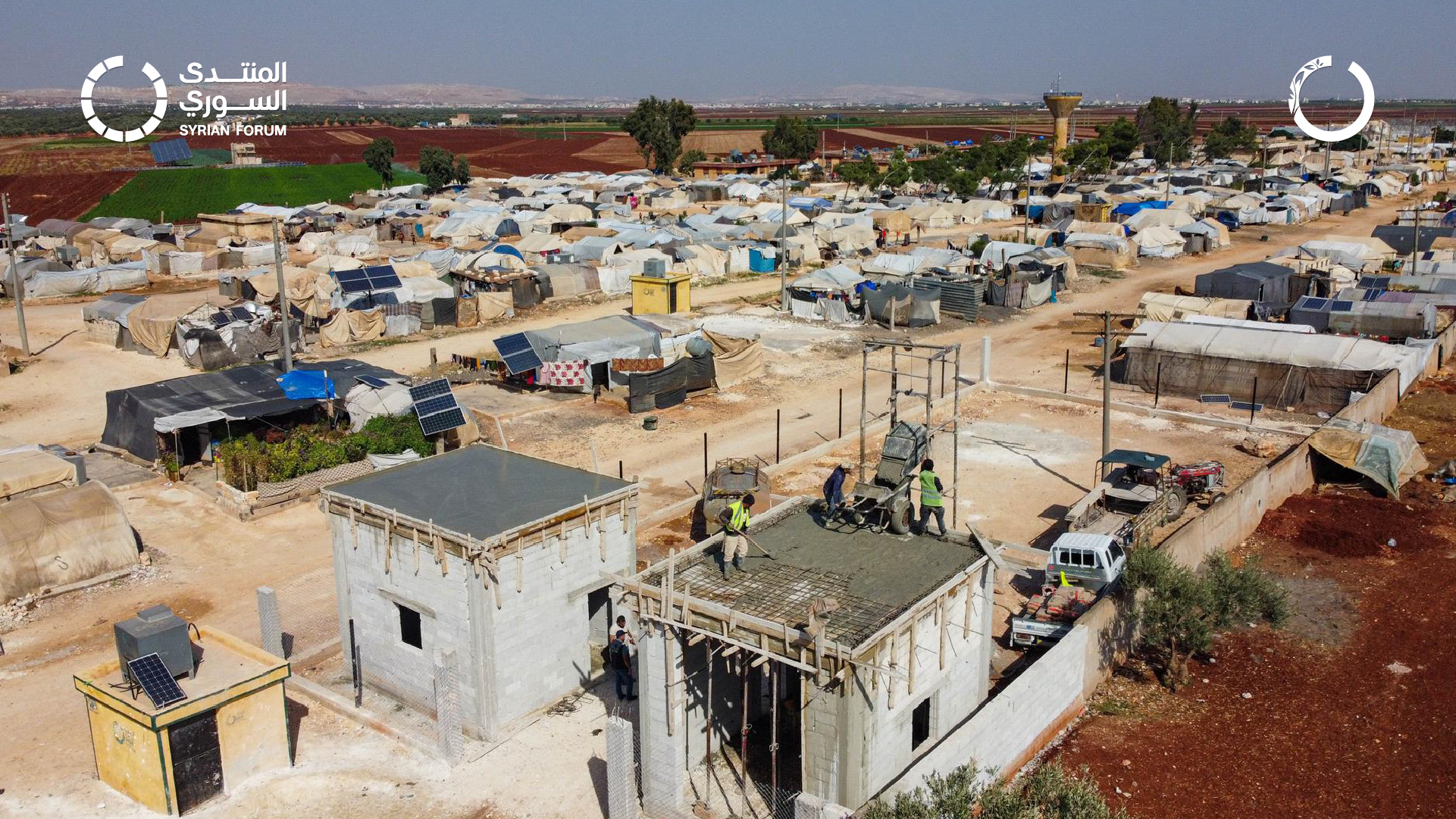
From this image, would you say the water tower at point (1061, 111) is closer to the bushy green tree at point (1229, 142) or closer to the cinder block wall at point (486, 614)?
the bushy green tree at point (1229, 142)

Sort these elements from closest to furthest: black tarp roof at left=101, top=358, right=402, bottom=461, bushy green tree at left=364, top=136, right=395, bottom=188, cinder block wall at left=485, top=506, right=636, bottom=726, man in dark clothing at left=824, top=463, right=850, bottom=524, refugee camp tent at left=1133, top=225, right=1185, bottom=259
Result: cinder block wall at left=485, top=506, right=636, bottom=726, man in dark clothing at left=824, top=463, right=850, bottom=524, black tarp roof at left=101, top=358, right=402, bottom=461, refugee camp tent at left=1133, top=225, right=1185, bottom=259, bushy green tree at left=364, top=136, right=395, bottom=188

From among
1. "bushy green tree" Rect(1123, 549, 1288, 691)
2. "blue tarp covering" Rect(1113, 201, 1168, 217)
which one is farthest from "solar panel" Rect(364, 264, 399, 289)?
"blue tarp covering" Rect(1113, 201, 1168, 217)

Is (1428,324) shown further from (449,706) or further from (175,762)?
(175,762)

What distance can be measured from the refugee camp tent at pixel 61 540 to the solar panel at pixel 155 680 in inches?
311

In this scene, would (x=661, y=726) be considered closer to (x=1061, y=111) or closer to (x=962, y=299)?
(x=962, y=299)

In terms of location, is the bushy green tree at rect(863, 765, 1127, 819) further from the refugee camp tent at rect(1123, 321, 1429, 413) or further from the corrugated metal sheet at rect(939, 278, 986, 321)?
the corrugated metal sheet at rect(939, 278, 986, 321)

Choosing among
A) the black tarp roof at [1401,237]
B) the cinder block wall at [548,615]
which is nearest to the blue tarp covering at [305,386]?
the cinder block wall at [548,615]

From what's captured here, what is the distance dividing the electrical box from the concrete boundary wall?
8567 millimetres

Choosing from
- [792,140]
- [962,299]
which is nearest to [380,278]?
[962,299]

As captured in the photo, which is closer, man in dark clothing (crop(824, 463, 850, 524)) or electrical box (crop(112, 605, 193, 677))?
electrical box (crop(112, 605, 193, 677))

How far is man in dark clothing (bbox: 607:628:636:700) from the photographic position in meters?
15.8

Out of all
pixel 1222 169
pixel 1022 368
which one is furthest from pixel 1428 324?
pixel 1222 169

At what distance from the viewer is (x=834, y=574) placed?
14008 millimetres

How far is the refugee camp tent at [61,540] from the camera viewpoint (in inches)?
781
